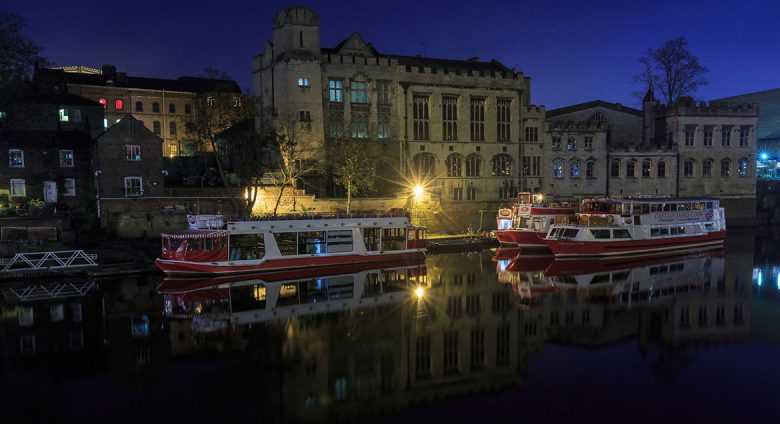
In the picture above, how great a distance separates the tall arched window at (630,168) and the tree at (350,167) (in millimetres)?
26084

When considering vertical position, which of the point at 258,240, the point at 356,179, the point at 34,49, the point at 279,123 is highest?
the point at 34,49

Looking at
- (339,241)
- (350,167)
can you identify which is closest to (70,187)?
(350,167)

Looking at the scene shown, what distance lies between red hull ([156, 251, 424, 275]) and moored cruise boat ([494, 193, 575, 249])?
851 centimetres

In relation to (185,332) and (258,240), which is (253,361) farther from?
(258,240)

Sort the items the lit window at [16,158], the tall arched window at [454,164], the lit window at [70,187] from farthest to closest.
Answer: the tall arched window at [454,164] → the lit window at [70,187] → the lit window at [16,158]

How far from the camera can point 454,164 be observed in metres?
49.2

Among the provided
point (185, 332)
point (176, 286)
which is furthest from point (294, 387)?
point (176, 286)

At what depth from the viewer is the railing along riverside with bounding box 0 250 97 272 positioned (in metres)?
28.0

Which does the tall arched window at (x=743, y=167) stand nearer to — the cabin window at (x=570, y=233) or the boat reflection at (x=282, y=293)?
the cabin window at (x=570, y=233)

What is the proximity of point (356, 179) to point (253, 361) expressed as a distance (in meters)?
24.8

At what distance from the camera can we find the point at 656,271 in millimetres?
32719

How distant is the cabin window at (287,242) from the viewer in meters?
31.0

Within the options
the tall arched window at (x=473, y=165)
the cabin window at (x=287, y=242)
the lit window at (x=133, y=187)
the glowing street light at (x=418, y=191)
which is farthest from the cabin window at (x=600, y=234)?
the lit window at (x=133, y=187)

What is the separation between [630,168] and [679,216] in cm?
1487
